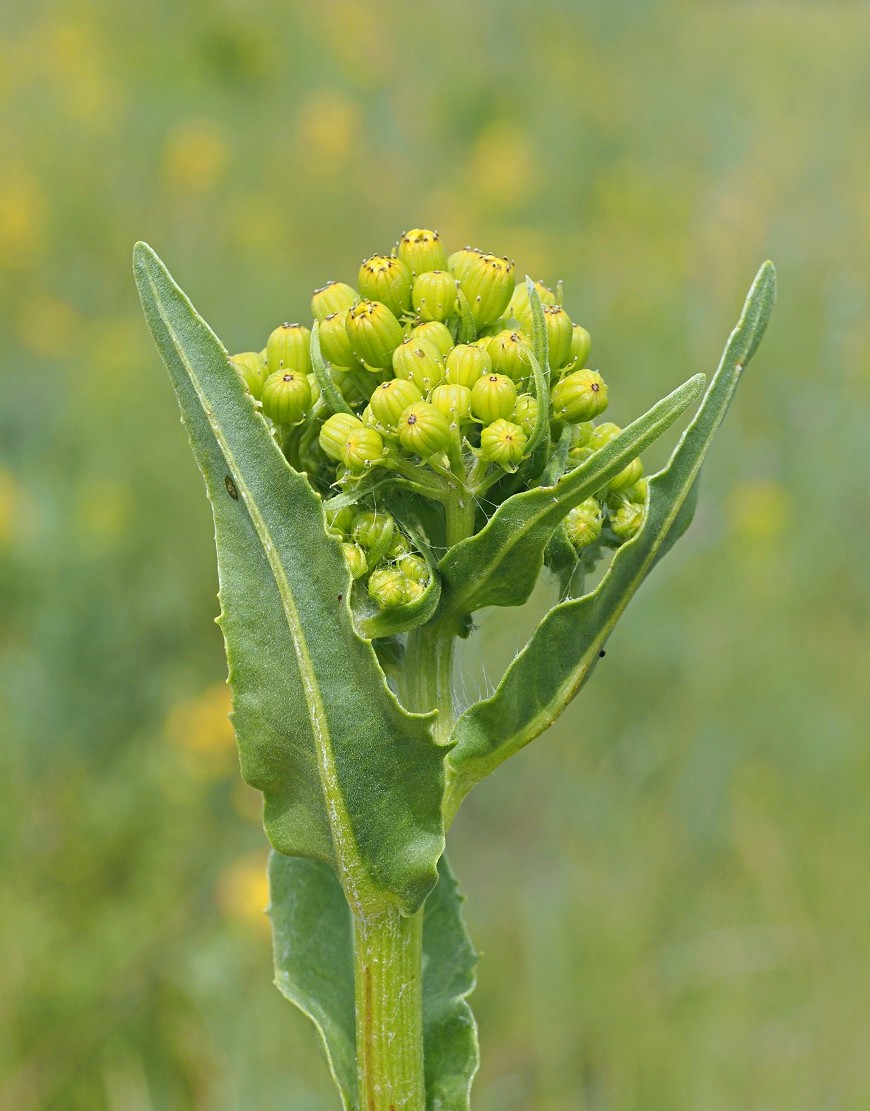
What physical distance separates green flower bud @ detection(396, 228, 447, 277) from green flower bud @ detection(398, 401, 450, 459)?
329 mm

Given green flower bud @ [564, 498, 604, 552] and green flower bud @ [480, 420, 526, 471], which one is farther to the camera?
green flower bud @ [564, 498, 604, 552]

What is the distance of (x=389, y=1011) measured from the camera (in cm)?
178

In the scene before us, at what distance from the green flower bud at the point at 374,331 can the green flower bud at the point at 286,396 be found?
4.5 inches

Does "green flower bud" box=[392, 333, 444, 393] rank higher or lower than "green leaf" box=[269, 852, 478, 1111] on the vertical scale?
higher

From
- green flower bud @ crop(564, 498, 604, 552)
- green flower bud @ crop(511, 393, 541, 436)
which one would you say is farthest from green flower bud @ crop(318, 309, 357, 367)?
green flower bud @ crop(564, 498, 604, 552)

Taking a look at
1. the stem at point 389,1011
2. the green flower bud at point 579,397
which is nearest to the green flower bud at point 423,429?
the green flower bud at point 579,397

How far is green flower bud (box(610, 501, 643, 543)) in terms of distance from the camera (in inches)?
72.6

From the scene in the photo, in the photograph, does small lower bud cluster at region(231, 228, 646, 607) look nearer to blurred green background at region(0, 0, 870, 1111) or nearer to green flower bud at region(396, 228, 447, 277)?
green flower bud at region(396, 228, 447, 277)

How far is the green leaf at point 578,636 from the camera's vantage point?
1.69 m

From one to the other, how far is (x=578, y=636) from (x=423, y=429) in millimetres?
413

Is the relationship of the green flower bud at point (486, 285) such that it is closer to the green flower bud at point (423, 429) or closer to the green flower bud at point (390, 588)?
the green flower bud at point (423, 429)

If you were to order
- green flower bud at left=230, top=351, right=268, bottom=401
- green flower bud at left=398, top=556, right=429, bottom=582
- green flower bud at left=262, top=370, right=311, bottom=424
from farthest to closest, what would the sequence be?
green flower bud at left=230, top=351, right=268, bottom=401, green flower bud at left=262, top=370, right=311, bottom=424, green flower bud at left=398, top=556, right=429, bottom=582

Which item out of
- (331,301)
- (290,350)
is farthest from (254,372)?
(331,301)

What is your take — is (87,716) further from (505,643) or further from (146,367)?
(146,367)
